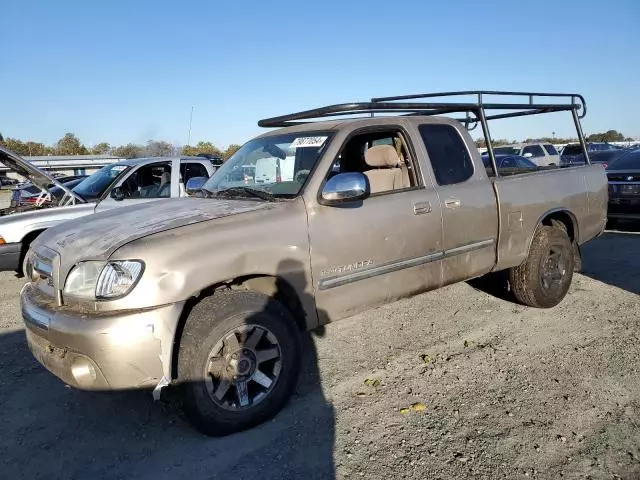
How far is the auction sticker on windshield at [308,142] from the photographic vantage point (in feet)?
12.5

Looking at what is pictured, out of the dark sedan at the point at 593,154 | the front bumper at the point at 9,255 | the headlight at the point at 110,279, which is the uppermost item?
the dark sedan at the point at 593,154

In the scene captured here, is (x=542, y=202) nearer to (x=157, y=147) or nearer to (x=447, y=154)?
(x=447, y=154)

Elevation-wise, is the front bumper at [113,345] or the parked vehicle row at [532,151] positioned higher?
the parked vehicle row at [532,151]

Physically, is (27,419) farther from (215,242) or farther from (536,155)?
(536,155)

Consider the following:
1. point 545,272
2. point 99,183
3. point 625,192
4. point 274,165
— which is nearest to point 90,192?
point 99,183

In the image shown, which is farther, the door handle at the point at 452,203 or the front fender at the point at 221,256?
the door handle at the point at 452,203

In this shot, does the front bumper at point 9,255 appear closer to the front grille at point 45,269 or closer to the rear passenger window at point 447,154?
the front grille at point 45,269

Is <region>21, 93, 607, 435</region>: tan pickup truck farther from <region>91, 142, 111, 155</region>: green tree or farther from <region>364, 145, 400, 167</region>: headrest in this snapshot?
<region>91, 142, 111, 155</region>: green tree

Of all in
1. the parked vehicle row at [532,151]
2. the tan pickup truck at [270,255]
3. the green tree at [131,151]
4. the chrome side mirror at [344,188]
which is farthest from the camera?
the green tree at [131,151]

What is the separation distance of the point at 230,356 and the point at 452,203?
2.27 m

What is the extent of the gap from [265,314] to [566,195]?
374 centimetres

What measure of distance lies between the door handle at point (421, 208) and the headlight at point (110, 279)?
2.15m

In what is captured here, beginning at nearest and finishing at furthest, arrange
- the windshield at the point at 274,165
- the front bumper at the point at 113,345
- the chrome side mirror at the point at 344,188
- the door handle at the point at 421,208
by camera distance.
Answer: the front bumper at the point at 113,345 < the chrome side mirror at the point at 344,188 < the windshield at the point at 274,165 < the door handle at the point at 421,208

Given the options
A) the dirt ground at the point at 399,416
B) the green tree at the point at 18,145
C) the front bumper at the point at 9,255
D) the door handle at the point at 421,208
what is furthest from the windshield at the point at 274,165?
the green tree at the point at 18,145
